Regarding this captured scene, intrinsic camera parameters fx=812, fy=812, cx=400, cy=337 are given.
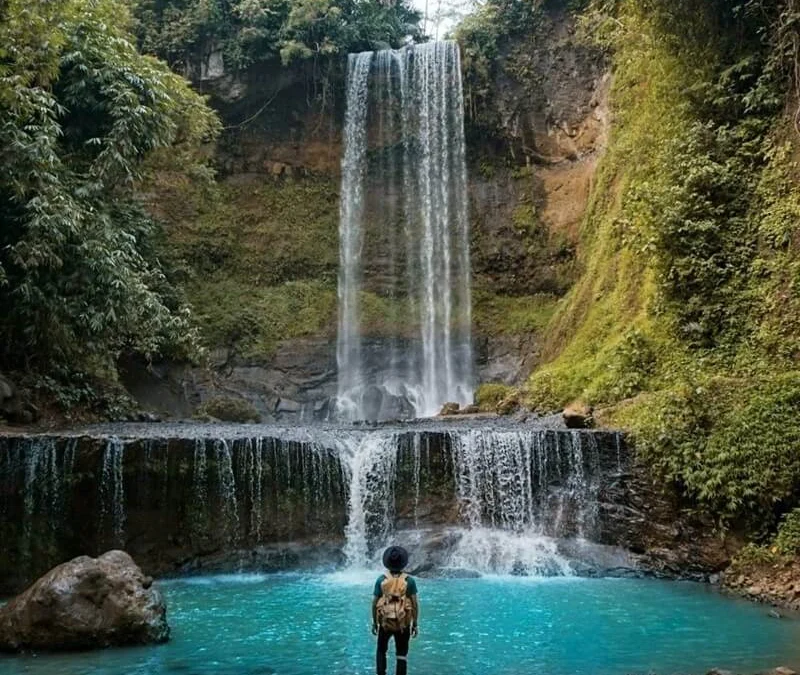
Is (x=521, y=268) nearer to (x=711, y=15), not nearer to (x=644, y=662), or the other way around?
(x=711, y=15)

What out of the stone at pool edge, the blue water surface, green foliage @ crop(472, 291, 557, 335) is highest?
green foliage @ crop(472, 291, 557, 335)

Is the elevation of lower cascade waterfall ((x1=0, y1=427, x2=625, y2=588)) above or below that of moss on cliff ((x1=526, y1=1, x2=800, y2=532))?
below

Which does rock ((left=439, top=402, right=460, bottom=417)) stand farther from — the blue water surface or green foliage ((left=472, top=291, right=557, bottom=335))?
the blue water surface

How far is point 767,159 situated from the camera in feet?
42.9

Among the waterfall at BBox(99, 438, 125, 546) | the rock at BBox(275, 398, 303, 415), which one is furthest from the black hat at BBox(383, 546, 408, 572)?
the rock at BBox(275, 398, 303, 415)

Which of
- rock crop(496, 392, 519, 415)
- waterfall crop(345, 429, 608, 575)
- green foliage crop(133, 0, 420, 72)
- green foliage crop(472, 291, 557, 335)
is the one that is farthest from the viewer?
green foliage crop(133, 0, 420, 72)

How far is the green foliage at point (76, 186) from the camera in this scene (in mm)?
12250

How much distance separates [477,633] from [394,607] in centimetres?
277

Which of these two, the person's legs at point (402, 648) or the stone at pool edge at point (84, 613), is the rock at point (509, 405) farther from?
the person's legs at point (402, 648)

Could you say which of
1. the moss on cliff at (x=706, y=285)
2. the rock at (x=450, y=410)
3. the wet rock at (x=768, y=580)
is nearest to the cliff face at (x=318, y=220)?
the rock at (x=450, y=410)

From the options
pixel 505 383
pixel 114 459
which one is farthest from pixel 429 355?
pixel 114 459

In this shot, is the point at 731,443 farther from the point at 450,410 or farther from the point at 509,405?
the point at 450,410

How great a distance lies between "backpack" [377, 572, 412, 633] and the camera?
5023 millimetres

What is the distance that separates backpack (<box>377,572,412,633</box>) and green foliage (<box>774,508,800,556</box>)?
6192 millimetres
